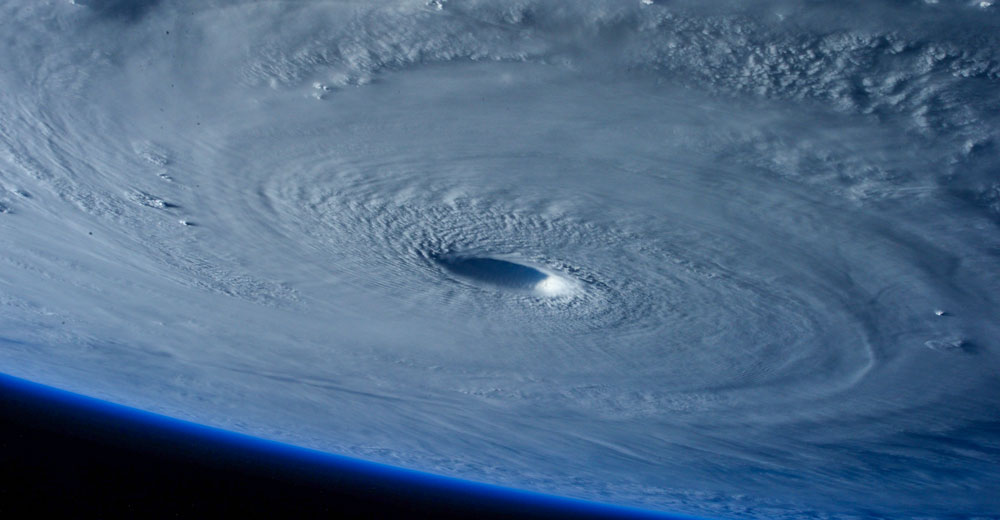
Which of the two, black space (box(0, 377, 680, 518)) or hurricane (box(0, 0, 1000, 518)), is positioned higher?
hurricane (box(0, 0, 1000, 518))

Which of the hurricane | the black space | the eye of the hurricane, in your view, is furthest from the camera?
the black space

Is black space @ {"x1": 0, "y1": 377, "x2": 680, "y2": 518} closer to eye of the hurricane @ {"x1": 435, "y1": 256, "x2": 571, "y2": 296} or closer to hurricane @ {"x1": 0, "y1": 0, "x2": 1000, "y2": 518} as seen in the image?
hurricane @ {"x1": 0, "y1": 0, "x2": 1000, "y2": 518}

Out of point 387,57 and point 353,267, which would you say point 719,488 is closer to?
point 353,267

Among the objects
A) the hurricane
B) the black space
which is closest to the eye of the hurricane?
the hurricane

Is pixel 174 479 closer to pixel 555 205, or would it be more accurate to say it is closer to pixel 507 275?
pixel 507 275

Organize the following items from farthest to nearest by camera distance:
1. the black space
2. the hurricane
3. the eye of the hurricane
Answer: the black space, the eye of the hurricane, the hurricane

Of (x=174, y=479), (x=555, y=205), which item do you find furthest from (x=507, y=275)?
(x=174, y=479)

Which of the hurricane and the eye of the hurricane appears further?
the eye of the hurricane
